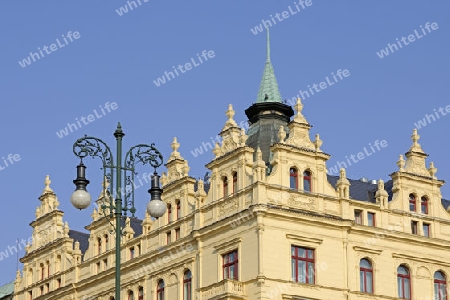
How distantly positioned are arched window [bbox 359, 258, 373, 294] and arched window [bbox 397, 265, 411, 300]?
2060 mm

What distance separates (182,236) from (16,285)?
22638 millimetres

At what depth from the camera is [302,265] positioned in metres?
61.9

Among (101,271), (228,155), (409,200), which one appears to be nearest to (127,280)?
(101,271)

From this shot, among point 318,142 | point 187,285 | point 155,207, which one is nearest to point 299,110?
point 318,142

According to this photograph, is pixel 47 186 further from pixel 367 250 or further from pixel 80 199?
pixel 80 199

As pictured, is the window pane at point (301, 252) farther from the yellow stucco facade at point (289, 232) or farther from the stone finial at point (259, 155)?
the stone finial at point (259, 155)

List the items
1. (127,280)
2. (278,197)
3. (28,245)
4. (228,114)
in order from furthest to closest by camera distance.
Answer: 1. (28,245)
2. (127,280)
3. (228,114)
4. (278,197)

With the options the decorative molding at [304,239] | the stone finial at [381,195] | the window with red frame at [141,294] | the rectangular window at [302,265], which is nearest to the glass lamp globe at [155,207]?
the decorative molding at [304,239]

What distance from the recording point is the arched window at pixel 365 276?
64.1 m

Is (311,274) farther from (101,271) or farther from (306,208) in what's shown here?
(101,271)

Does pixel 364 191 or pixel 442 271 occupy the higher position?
pixel 364 191

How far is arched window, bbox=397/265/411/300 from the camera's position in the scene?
65750 mm

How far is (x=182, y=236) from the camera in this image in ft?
220

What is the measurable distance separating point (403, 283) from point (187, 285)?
41.4 ft
